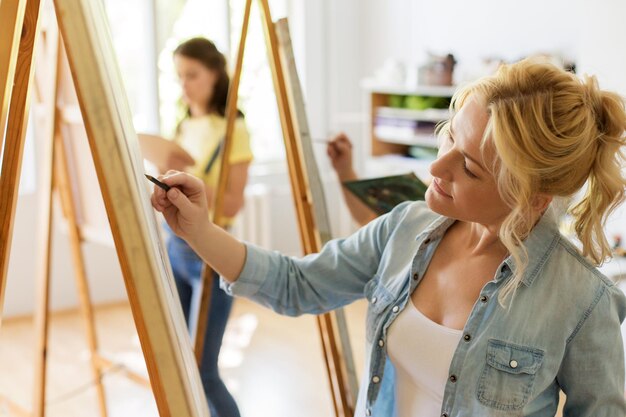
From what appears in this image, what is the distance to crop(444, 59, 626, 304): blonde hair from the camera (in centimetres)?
109

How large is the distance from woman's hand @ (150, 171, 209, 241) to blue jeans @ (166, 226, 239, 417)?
2.96 ft

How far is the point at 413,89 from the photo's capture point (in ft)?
14.3

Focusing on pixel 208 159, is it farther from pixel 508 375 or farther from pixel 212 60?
pixel 508 375

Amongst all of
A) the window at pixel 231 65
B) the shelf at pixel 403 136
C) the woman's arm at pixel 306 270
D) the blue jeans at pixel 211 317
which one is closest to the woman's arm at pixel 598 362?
the woman's arm at pixel 306 270

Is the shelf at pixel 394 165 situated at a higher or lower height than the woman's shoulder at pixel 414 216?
lower

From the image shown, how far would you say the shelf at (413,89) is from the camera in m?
4.19

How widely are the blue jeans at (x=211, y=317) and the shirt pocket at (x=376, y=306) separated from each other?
0.88 m

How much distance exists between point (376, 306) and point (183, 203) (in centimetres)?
35

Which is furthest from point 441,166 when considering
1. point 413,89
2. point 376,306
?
point 413,89

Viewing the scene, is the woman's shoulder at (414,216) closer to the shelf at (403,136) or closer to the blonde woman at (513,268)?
the blonde woman at (513,268)

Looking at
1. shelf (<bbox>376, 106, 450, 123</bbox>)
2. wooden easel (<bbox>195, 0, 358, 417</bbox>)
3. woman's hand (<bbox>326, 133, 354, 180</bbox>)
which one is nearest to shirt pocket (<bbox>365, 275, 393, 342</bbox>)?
wooden easel (<bbox>195, 0, 358, 417</bbox>)

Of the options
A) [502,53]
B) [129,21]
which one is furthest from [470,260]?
[129,21]

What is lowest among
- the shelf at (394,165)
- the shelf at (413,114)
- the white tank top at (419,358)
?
the shelf at (394,165)

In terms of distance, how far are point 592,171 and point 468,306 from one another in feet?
0.85
